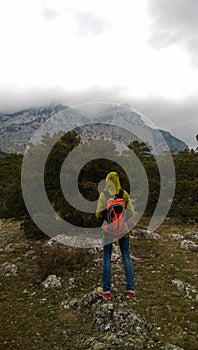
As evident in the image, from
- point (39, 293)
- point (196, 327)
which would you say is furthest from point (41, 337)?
point (196, 327)

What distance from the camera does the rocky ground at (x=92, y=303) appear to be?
621 cm

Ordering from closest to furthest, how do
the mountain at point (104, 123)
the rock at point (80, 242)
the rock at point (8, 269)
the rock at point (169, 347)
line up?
the rock at point (169, 347), the rock at point (8, 269), the rock at point (80, 242), the mountain at point (104, 123)

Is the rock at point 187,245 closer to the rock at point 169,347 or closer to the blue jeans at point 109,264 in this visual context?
the blue jeans at point 109,264

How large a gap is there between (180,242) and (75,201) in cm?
480

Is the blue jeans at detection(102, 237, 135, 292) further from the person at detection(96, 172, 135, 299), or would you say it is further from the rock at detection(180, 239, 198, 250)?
the rock at detection(180, 239, 198, 250)

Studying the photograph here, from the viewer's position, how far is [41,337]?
6.47 m

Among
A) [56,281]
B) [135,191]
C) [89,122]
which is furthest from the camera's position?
[135,191]

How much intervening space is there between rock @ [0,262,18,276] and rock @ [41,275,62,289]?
1.54 meters

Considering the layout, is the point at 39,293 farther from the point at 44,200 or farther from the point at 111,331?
the point at 44,200

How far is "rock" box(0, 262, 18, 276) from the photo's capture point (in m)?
10.1

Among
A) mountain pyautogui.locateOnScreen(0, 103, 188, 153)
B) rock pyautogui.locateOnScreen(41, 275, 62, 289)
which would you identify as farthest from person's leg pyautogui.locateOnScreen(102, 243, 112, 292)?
mountain pyautogui.locateOnScreen(0, 103, 188, 153)

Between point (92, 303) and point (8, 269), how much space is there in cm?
393

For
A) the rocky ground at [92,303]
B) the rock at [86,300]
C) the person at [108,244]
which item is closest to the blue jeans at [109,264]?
the person at [108,244]

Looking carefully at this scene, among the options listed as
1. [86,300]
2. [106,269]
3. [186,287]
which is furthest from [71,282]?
[186,287]
